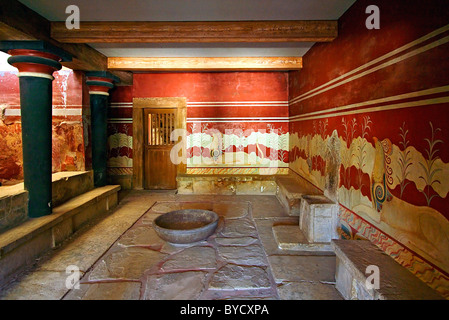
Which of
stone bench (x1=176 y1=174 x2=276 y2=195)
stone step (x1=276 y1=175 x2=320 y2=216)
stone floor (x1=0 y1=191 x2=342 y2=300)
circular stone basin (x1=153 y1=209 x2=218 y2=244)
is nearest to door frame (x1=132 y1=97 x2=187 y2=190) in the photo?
stone bench (x1=176 y1=174 x2=276 y2=195)

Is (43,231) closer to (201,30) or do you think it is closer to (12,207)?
(12,207)

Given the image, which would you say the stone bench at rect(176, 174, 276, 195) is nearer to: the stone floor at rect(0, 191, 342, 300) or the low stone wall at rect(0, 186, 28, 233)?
the stone floor at rect(0, 191, 342, 300)

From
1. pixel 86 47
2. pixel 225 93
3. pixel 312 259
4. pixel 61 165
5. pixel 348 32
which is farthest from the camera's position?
pixel 225 93

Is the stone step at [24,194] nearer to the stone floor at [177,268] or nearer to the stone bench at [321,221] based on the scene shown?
the stone floor at [177,268]

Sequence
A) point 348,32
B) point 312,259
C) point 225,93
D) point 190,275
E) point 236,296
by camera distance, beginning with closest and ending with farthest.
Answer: point 236,296
point 190,275
point 312,259
point 348,32
point 225,93

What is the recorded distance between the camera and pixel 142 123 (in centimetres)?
642

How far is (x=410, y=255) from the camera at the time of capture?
196cm

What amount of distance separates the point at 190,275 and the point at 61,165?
147 inches

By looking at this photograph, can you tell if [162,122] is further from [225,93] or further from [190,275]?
[190,275]

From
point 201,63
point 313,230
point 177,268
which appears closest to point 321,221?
point 313,230

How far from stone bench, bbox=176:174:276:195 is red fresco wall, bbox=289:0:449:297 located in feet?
8.72

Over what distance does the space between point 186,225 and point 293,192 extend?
2.03 metres
